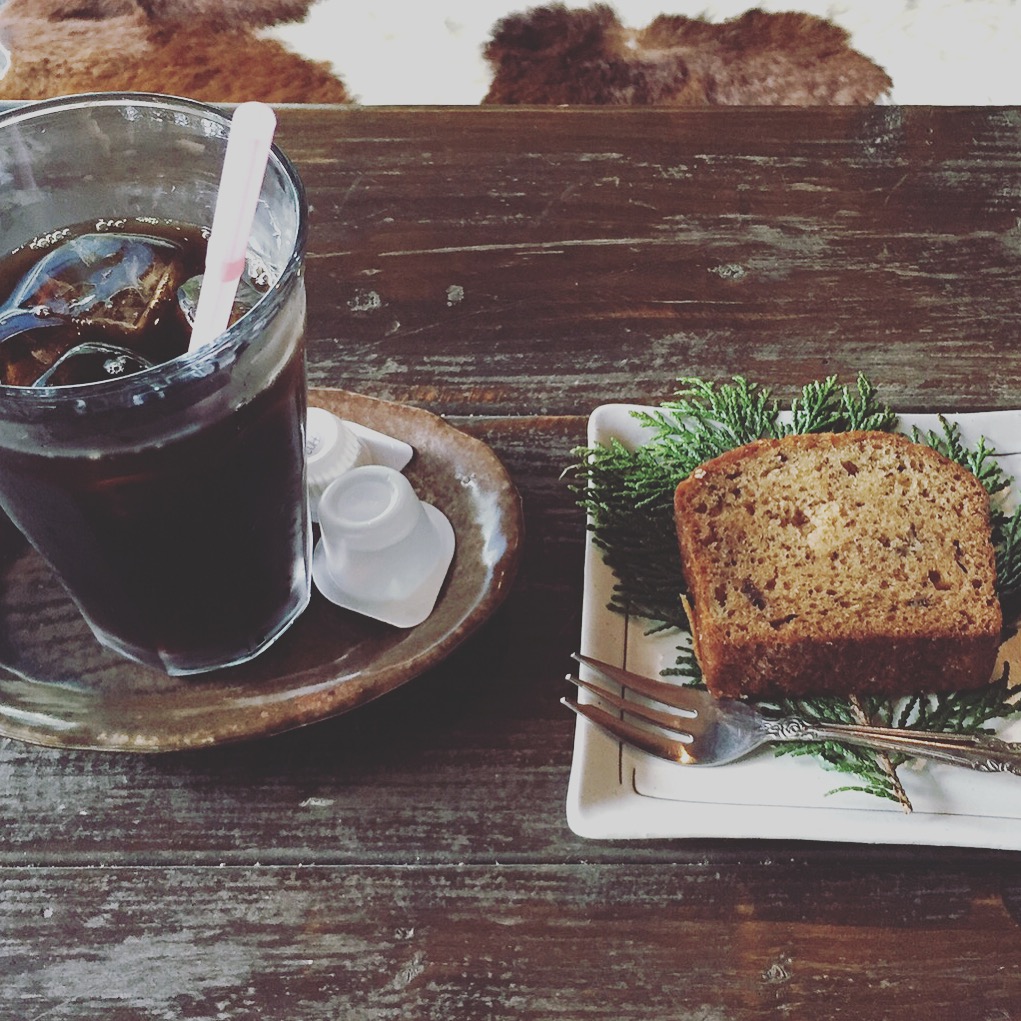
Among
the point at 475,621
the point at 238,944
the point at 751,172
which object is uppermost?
the point at 751,172

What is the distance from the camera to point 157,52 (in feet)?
5.20

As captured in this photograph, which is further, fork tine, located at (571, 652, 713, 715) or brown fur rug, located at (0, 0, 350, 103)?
brown fur rug, located at (0, 0, 350, 103)

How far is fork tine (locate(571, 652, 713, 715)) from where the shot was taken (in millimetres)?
699

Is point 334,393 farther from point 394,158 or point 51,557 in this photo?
point 394,158

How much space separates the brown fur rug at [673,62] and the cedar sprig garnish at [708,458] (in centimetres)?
86

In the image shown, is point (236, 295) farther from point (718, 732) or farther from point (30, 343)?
point (718, 732)

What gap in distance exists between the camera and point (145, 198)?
701mm

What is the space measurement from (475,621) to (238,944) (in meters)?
0.23

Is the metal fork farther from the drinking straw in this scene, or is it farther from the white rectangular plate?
the drinking straw

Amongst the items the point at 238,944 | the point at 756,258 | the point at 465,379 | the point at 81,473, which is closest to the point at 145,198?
the point at 81,473

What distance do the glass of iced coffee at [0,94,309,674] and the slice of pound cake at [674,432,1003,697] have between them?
28cm

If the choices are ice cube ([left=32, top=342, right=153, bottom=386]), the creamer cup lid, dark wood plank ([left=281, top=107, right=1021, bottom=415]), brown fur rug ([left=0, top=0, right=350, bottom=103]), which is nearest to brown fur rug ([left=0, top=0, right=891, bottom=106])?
brown fur rug ([left=0, top=0, right=350, bottom=103])

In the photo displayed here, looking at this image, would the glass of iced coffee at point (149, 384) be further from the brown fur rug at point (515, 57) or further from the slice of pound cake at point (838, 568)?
the brown fur rug at point (515, 57)

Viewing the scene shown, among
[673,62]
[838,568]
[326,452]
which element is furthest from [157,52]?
[838,568]
